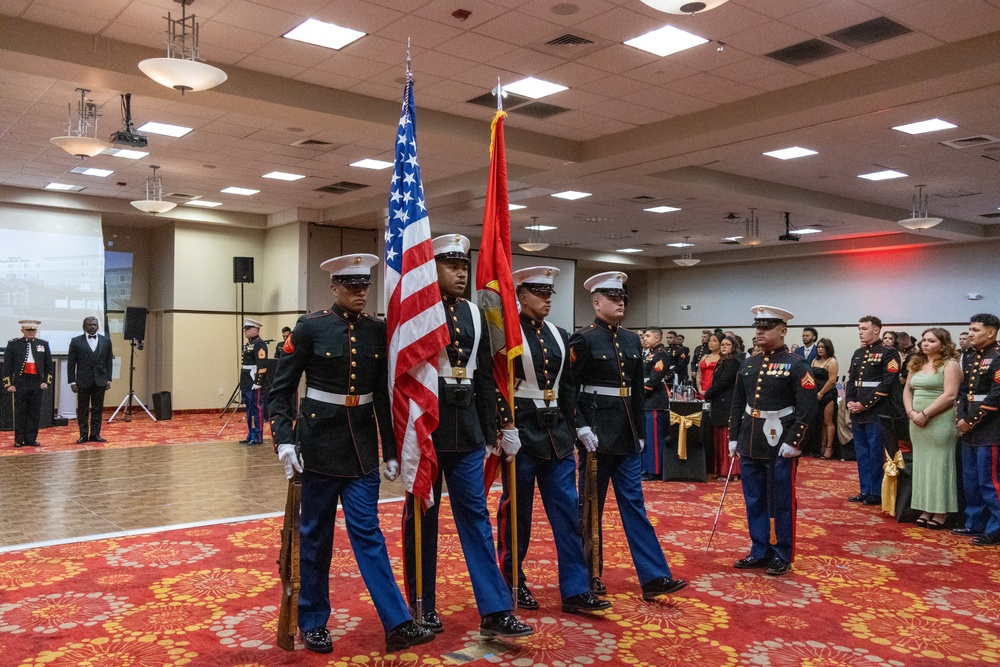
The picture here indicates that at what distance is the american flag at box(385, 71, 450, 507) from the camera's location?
11.9ft

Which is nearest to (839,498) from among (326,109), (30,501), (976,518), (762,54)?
(976,518)

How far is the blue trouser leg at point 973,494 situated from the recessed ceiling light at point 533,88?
5.06 m

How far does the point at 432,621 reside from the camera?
3.80m

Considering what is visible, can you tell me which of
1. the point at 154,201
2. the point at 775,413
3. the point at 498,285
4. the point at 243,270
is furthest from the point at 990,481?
the point at 243,270

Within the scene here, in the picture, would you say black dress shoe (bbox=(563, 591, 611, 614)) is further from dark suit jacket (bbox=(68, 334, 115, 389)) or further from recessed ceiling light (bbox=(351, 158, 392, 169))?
dark suit jacket (bbox=(68, 334, 115, 389))

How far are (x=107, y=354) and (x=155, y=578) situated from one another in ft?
27.1

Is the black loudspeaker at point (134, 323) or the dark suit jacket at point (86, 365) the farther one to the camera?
the black loudspeaker at point (134, 323)

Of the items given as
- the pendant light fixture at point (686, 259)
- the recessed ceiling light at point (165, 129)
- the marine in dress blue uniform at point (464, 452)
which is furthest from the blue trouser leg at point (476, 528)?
the pendant light fixture at point (686, 259)

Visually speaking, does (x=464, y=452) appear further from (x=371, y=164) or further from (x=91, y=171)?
(x=91, y=171)

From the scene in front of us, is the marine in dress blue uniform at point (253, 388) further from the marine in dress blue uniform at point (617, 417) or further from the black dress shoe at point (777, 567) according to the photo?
the black dress shoe at point (777, 567)

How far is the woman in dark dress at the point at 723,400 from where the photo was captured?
802 centimetres

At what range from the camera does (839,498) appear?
7672mm

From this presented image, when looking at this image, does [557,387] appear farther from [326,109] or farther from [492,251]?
[326,109]

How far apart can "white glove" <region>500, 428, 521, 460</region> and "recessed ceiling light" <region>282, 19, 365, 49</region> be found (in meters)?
4.70
